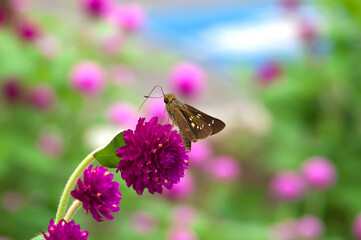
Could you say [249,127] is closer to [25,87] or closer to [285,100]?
[285,100]

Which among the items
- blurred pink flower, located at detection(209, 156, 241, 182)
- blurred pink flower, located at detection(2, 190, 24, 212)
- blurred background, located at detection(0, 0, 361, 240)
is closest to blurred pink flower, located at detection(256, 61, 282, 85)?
blurred background, located at detection(0, 0, 361, 240)

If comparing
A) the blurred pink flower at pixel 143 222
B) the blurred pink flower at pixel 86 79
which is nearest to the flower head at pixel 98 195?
the blurred pink flower at pixel 86 79

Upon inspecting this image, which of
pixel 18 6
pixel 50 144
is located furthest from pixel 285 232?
pixel 18 6

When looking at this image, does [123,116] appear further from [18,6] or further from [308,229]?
[308,229]

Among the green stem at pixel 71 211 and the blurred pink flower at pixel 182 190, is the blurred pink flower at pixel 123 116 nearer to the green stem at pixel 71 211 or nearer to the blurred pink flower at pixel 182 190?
the blurred pink flower at pixel 182 190

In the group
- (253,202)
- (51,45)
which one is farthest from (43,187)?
(253,202)

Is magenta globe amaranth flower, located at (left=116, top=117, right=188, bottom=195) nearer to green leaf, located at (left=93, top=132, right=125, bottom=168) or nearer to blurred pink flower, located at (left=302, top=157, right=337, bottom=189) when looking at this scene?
green leaf, located at (left=93, top=132, right=125, bottom=168)
